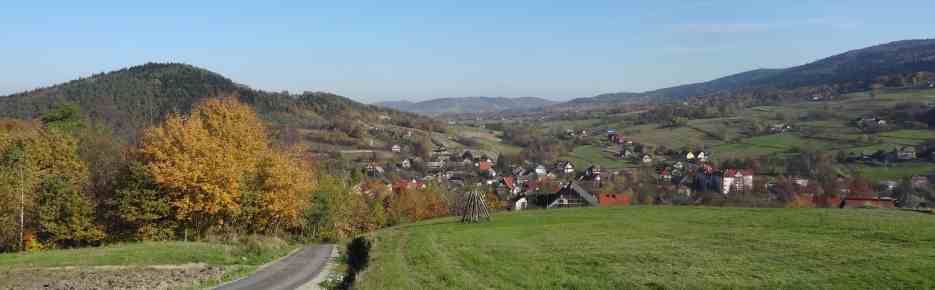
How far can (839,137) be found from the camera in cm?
9875

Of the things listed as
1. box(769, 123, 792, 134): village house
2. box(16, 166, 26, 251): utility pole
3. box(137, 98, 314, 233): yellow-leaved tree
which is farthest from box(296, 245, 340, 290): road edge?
box(769, 123, 792, 134): village house

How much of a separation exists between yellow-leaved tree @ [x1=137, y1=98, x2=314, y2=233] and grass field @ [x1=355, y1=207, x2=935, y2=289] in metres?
8.77

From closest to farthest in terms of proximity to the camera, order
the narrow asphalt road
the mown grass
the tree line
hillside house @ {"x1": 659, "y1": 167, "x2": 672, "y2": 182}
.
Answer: the narrow asphalt road, the tree line, the mown grass, hillside house @ {"x1": 659, "y1": 167, "x2": 672, "y2": 182}

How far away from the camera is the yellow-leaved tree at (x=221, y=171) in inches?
1228

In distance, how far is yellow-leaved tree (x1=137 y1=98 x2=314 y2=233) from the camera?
31.2m

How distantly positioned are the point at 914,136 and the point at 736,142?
2528 centimetres

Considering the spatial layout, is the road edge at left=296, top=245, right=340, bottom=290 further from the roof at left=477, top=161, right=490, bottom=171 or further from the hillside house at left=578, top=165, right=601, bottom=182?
the roof at left=477, top=161, right=490, bottom=171

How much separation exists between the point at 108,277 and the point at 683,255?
54.8ft

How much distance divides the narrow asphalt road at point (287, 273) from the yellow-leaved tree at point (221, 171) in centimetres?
627

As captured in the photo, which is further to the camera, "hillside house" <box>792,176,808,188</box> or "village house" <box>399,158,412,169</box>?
"village house" <box>399,158,412,169</box>

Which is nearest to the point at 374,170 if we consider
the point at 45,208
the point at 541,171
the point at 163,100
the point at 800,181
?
the point at 541,171

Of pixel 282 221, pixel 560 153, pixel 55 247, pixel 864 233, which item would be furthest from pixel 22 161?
pixel 560 153

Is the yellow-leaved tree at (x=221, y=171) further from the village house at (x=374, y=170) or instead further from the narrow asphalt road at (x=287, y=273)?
the village house at (x=374, y=170)

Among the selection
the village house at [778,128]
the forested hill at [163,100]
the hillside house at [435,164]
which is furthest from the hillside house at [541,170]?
the forested hill at [163,100]
